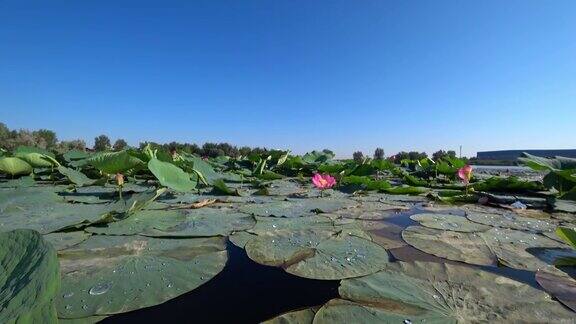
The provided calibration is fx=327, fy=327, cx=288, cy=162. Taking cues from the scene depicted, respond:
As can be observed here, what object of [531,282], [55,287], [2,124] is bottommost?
[531,282]

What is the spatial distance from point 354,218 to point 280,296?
1.17m

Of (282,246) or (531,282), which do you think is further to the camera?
(282,246)

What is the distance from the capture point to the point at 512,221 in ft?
6.47

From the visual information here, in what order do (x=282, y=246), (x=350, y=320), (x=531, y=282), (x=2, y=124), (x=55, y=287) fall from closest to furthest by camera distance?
1. (x=55, y=287)
2. (x=350, y=320)
3. (x=531, y=282)
4. (x=282, y=246)
5. (x=2, y=124)

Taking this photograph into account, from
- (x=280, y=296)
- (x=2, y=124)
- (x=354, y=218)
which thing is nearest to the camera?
(x=280, y=296)

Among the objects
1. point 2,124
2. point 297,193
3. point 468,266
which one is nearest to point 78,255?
point 468,266

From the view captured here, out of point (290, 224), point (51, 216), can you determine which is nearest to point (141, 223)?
point (51, 216)

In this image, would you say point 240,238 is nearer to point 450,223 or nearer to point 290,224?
point 290,224

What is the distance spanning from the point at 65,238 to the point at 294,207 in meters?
1.35

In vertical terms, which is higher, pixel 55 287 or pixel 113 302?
pixel 55 287

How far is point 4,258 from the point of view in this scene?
75cm

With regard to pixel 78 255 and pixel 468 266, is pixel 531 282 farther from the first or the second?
pixel 78 255

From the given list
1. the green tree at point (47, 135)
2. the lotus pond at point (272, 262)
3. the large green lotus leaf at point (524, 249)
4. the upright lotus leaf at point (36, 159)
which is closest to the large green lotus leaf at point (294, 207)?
the lotus pond at point (272, 262)

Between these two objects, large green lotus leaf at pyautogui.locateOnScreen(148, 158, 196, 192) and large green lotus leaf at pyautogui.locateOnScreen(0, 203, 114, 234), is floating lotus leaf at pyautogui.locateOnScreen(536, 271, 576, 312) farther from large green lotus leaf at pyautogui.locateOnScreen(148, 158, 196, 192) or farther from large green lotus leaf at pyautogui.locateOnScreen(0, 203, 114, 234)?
large green lotus leaf at pyautogui.locateOnScreen(148, 158, 196, 192)
